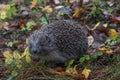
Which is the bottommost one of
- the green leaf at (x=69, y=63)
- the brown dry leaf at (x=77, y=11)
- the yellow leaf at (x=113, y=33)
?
the green leaf at (x=69, y=63)

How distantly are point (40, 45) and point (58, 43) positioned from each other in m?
0.23

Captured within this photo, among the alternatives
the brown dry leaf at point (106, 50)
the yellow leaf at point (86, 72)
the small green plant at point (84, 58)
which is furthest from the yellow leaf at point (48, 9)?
the yellow leaf at point (86, 72)

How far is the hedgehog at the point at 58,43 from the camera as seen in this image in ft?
16.1

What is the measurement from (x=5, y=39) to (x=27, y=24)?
1.32ft

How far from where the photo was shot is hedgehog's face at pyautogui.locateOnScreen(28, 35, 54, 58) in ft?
16.0

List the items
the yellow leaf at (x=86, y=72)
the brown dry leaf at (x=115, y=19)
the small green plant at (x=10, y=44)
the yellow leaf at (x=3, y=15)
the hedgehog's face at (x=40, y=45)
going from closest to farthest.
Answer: the yellow leaf at (x=86, y=72)
the hedgehog's face at (x=40, y=45)
the small green plant at (x=10, y=44)
the brown dry leaf at (x=115, y=19)
the yellow leaf at (x=3, y=15)

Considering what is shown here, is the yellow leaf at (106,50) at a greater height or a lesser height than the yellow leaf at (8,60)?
greater

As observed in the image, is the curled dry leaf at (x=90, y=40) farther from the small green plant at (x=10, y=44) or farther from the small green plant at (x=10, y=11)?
the small green plant at (x=10, y=11)

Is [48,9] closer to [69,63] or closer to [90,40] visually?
[90,40]

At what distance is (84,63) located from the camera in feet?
16.3

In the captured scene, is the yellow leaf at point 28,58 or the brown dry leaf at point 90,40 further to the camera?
the brown dry leaf at point 90,40

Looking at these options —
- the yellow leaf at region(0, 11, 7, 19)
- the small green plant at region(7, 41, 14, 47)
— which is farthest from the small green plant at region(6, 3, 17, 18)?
the small green plant at region(7, 41, 14, 47)

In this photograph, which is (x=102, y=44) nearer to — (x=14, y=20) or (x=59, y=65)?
(x=59, y=65)

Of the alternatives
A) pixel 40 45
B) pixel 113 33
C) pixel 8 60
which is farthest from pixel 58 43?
pixel 113 33
